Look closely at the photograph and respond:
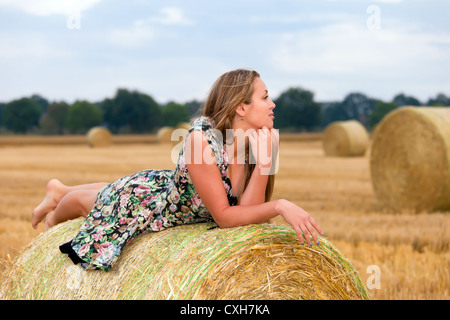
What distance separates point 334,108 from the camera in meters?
70.9

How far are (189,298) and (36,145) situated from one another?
38405 millimetres

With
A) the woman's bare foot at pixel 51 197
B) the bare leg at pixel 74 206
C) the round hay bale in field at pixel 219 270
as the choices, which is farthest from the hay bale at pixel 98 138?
the round hay bale in field at pixel 219 270

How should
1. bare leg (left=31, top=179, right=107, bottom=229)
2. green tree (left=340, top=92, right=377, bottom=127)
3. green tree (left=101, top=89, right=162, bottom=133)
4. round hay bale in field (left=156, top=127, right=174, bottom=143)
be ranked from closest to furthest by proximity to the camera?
bare leg (left=31, top=179, right=107, bottom=229)
round hay bale in field (left=156, top=127, right=174, bottom=143)
green tree (left=101, top=89, right=162, bottom=133)
green tree (left=340, top=92, right=377, bottom=127)

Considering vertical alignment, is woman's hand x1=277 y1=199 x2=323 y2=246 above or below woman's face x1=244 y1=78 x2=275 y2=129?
below

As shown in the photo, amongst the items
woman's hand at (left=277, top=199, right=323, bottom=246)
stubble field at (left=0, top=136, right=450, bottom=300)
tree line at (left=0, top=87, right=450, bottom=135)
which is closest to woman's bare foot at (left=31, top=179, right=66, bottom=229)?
stubble field at (left=0, top=136, right=450, bottom=300)

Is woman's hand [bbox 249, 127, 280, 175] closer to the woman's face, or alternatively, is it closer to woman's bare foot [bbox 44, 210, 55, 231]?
the woman's face

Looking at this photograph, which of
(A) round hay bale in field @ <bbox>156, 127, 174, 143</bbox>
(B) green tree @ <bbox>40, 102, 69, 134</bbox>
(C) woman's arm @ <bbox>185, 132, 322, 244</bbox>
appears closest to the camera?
(C) woman's arm @ <bbox>185, 132, 322, 244</bbox>

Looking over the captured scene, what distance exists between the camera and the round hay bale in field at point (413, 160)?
355 inches

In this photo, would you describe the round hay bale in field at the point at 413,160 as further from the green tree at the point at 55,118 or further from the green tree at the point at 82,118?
the green tree at the point at 82,118

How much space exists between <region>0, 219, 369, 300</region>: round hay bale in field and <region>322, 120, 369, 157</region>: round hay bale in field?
19.5 metres

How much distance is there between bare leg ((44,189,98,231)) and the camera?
429 cm

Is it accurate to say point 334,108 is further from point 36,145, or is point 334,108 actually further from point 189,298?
point 189,298

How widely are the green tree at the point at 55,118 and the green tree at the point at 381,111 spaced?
3044 centimetres

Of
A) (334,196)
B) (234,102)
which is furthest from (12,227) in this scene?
(334,196)
